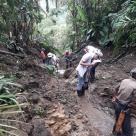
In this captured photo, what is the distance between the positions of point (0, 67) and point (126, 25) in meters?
5.96

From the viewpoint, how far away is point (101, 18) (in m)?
14.0

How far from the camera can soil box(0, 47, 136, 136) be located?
3.92m

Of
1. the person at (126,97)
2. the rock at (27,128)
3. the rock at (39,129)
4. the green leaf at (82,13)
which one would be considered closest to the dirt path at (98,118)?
the person at (126,97)

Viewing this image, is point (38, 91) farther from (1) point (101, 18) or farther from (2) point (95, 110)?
Answer: (1) point (101, 18)

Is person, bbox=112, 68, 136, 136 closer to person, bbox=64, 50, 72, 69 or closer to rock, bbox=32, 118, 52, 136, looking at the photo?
rock, bbox=32, 118, 52, 136

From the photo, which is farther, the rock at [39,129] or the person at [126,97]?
the person at [126,97]

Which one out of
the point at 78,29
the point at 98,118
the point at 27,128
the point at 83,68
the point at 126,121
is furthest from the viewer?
the point at 78,29

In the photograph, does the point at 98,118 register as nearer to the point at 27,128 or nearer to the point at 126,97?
the point at 126,97

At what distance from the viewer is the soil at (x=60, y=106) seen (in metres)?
3.92

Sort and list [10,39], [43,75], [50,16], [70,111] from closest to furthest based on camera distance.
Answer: [70,111]
[43,75]
[10,39]
[50,16]

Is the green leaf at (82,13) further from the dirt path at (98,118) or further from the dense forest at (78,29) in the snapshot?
the dirt path at (98,118)

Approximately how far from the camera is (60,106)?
201 inches

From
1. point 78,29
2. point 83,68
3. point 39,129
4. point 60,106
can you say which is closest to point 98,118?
point 60,106

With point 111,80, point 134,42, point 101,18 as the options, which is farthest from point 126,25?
point 101,18
